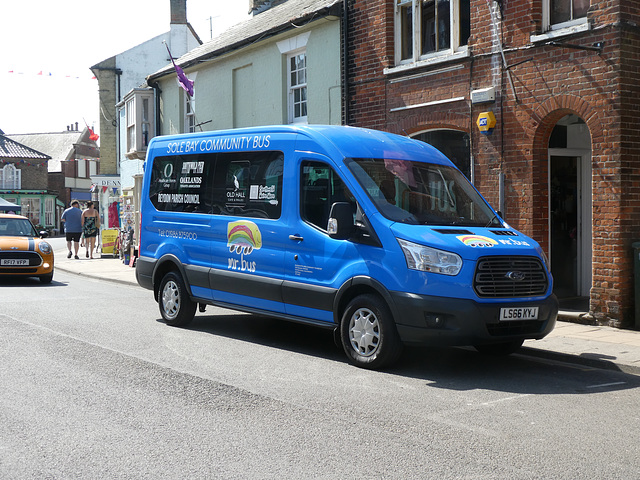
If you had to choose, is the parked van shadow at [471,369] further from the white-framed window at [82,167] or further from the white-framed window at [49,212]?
the white-framed window at [82,167]

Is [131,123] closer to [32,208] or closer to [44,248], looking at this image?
[44,248]

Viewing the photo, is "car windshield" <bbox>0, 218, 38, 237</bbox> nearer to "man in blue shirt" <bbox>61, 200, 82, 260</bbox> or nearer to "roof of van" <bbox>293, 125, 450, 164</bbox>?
"man in blue shirt" <bbox>61, 200, 82, 260</bbox>

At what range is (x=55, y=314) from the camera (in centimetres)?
1068

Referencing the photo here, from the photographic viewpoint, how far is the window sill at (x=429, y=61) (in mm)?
12258

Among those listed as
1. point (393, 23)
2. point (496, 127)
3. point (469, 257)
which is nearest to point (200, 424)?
point (469, 257)

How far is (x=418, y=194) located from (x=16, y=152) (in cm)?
6446

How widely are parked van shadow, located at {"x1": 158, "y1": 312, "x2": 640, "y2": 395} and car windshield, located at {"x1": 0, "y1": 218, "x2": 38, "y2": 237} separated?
8.52m

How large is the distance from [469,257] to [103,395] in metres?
3.41

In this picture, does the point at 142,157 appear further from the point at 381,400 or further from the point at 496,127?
the point at 381,400

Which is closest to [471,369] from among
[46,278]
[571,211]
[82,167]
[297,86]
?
[571,211]

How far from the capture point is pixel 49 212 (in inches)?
2643

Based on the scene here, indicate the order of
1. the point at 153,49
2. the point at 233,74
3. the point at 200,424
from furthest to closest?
1. the point at 153,49
2. the point at 233,74
3. the point at 200,424

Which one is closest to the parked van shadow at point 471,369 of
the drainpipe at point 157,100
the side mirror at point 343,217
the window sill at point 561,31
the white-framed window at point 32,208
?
the side mirror at point 343,217

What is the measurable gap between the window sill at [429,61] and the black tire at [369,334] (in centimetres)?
658
